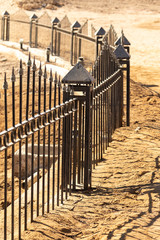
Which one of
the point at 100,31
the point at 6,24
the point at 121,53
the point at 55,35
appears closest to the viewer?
the point at 121,53

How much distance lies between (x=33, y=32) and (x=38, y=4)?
712 inches

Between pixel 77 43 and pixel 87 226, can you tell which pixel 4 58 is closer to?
pixel 77 43

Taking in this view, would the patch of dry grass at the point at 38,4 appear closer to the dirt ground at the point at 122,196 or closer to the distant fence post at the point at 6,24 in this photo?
the distant fence post at the point at 6,24

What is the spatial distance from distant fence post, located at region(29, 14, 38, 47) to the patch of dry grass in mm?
16221

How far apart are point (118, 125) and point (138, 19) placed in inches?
1085

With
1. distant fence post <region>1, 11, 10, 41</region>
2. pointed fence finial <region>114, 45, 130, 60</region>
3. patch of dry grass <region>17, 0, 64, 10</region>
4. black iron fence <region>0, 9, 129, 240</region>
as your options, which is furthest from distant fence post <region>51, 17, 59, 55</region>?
patch of dry grass <region>17, 0, 64, 10</region>

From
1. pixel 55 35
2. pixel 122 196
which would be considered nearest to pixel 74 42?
pixel 55 35

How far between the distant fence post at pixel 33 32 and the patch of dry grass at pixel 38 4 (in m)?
16.2

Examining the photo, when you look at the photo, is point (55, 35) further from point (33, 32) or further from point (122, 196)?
point (122, 196)

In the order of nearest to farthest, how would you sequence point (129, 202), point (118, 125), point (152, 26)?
point (129, 202), point (118, 125), point (152, 26)

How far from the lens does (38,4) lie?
37531 millimetres

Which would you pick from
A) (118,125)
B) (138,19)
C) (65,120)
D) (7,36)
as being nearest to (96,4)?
(138,19)

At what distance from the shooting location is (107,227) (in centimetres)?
556

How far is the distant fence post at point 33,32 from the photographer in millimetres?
19500
